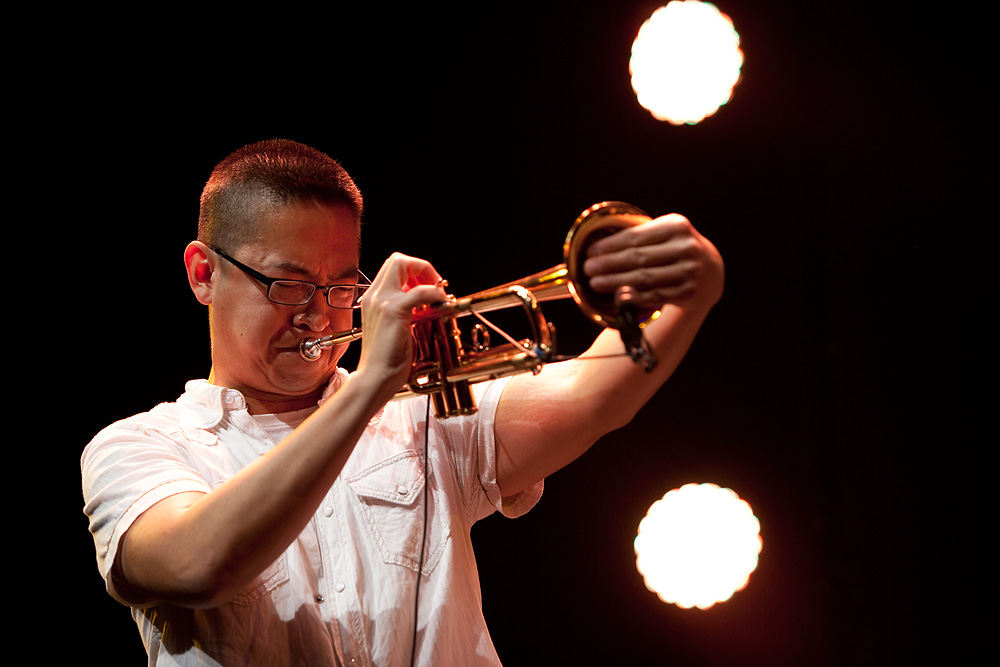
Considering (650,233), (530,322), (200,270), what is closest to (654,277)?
(650,233)

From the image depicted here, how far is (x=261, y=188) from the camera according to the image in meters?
1.86

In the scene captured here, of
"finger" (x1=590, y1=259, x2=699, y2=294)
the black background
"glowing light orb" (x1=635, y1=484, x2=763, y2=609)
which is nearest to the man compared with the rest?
"finger" (x1=590, y1=259, x2=699, y2=294)

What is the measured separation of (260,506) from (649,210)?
6.56 feet

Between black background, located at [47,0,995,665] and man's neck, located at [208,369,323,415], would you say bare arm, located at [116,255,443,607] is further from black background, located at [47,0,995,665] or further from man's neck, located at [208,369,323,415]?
black background, located at [47,0,995,665]

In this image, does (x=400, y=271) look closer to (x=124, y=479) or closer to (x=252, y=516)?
(x=252, y=516)

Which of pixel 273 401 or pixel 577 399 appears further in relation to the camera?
pixel 273 401

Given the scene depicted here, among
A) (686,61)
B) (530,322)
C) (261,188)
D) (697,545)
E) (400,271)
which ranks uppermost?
(686,61)

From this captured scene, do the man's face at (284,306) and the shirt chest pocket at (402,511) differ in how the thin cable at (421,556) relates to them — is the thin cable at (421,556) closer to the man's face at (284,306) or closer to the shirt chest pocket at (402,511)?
the shirt chest pocket at (402,511)

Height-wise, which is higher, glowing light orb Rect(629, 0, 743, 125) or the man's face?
glowing light orb Rect(629, 0, 743, 125)

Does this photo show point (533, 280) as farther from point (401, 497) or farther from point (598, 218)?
point (401, 497)

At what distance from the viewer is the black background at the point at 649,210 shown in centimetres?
261

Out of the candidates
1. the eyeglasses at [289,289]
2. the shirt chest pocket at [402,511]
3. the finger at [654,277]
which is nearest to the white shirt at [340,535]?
the shirt chest pocket at [402,511]

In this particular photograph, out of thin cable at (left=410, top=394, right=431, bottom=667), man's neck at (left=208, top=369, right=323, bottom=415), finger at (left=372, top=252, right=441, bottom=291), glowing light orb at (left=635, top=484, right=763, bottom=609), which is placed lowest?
glowing light orb at (left=635, top=484, right=763, bottom=609)

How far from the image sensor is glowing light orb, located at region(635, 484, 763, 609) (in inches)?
114
